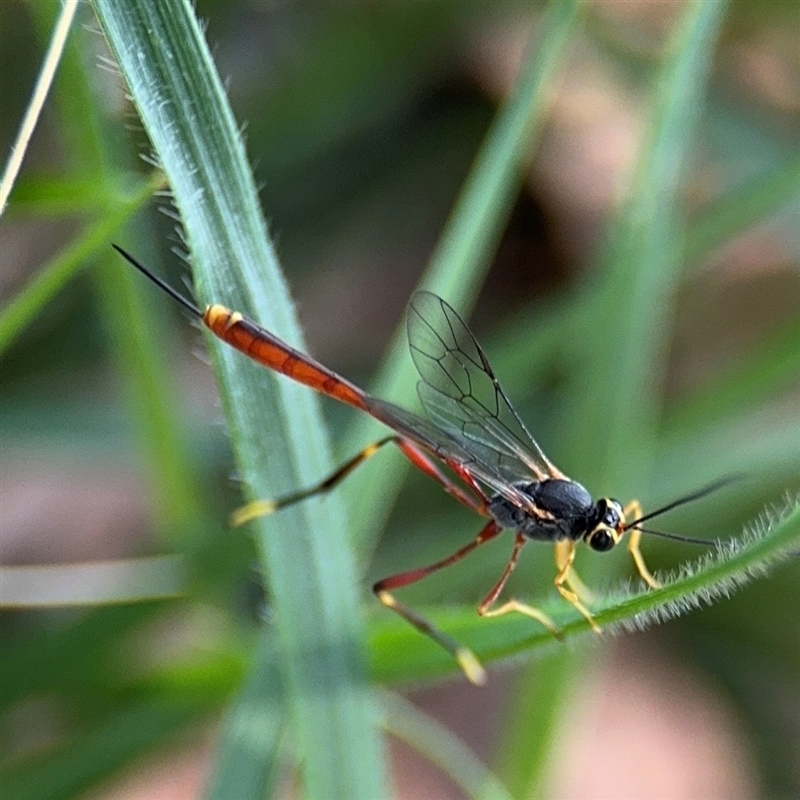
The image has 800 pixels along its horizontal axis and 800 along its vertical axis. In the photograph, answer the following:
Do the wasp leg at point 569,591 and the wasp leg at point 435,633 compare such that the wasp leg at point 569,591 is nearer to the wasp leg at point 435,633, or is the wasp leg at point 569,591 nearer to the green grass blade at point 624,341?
the wasp leg at point 435,633

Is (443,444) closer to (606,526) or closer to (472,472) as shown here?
(472,472)

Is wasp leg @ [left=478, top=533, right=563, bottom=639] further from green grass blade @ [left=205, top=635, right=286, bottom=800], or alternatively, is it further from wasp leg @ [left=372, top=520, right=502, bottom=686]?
green grass blade @ [left=205, top=635, right=286, bottom=800]

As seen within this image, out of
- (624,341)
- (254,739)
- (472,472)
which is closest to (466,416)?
(472,472)

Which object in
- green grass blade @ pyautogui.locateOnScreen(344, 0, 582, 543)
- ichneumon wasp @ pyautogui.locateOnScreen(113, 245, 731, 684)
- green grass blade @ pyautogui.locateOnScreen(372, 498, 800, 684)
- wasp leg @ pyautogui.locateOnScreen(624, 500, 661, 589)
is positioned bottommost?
green grass blade @ pyautogui.locateOnScreen(372, 498, 800, 684)

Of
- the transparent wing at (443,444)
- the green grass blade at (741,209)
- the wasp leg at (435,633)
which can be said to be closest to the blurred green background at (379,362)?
the green grass blade at (741,209)

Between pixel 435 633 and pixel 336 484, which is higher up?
pixel 336 484

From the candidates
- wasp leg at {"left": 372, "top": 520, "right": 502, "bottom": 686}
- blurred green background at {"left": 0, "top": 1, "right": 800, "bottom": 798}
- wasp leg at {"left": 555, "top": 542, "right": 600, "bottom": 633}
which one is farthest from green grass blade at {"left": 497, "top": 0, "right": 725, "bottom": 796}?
wasp leg at {"left": 372, "top": 520, "right": 502, "bottom": 686}
